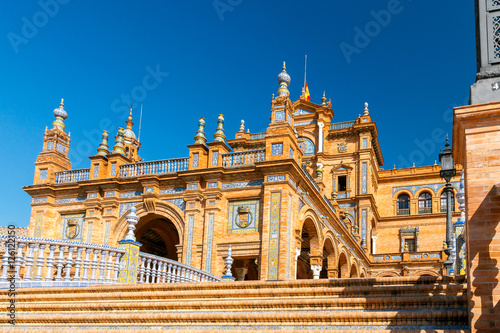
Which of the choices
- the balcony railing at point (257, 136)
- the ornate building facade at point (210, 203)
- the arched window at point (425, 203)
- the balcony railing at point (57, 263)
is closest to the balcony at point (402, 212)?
the arched window at point (425, 203)

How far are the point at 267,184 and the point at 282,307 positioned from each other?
1187 cm

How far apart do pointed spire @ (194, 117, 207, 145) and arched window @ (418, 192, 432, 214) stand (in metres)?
23.0

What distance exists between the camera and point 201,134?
874 inches

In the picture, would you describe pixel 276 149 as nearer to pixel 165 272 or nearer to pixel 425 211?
pixel 165 272

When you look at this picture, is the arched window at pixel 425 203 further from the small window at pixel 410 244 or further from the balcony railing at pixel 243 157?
the balcony railing at pixel 243 157

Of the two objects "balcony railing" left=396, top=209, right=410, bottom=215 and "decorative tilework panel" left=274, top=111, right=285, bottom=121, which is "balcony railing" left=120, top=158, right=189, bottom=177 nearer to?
"decorative tilework panel" left=274, top=111, right=285, bottom=121

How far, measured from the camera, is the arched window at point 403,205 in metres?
40.8

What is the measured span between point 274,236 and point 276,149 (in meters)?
3.05

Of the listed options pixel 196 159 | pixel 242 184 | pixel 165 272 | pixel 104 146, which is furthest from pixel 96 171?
pixel 165 272

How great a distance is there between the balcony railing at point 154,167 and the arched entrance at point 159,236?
193 cm

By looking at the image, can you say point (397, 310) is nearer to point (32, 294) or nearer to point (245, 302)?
point (245, 302)

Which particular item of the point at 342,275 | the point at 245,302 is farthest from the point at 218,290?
the point at 342,275

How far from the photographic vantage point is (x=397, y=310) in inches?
305

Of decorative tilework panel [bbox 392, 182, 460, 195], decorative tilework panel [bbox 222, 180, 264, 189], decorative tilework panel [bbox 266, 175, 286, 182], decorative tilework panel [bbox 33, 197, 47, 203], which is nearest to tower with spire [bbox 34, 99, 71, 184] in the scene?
decorative tilework panel [bbox 33, 197, 47, 203]
